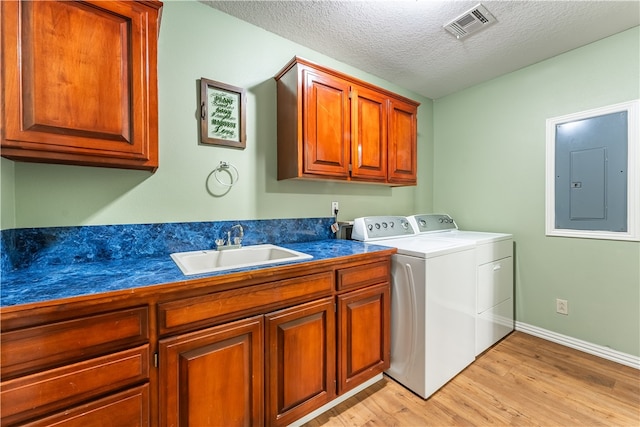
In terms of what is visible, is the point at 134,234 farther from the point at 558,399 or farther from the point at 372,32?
the point at 558,399

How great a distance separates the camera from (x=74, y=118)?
1.07 meters

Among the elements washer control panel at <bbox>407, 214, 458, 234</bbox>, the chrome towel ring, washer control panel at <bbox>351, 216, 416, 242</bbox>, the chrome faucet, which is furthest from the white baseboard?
the chrome towel ring

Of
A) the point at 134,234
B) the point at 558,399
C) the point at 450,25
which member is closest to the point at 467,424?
the point at 558,399

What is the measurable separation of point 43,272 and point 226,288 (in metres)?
0.78

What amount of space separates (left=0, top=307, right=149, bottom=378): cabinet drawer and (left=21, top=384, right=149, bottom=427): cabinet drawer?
17 cm

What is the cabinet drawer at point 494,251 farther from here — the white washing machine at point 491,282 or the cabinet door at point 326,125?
the cabinet door at point 326,125

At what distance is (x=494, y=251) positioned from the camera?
7.23ft

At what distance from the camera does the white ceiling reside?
1693 millimetres

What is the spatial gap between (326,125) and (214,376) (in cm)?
159

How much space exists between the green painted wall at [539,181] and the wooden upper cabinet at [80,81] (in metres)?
2.88

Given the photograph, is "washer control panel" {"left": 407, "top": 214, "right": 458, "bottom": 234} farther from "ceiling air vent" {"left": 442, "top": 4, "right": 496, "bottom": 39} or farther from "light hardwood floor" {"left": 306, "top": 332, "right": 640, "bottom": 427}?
"ceiling air vent" {"left": 442, "top": 4, "right": 496, "bottom": 39}

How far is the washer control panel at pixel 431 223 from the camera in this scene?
8.19ft

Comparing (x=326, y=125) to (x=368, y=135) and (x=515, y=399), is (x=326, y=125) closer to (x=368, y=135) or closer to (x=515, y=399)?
(x=368, y=135)

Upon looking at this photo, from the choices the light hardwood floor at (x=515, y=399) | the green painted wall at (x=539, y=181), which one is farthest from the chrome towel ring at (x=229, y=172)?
the green painted wall at (x=539, y=181)
